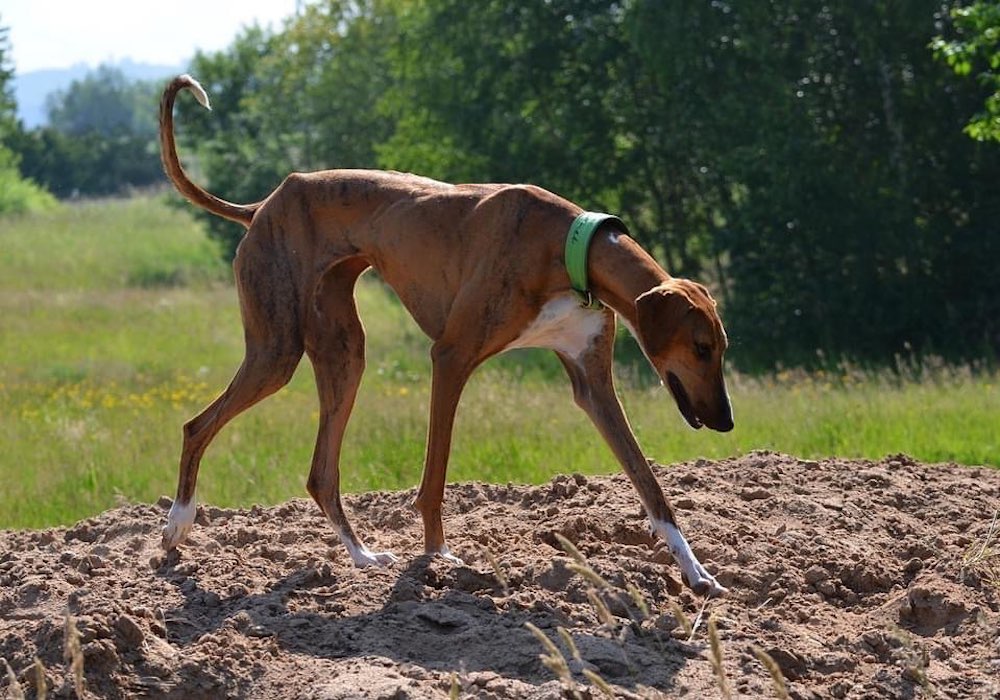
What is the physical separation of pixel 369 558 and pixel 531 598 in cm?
98

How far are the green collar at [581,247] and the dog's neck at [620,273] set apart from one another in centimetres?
3

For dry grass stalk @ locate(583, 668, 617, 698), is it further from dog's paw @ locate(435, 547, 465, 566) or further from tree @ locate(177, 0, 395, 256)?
tree @ locate(177, 0, 395, 256)

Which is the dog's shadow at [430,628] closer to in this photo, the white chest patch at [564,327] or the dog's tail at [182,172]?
the white chest patch at [564,327]

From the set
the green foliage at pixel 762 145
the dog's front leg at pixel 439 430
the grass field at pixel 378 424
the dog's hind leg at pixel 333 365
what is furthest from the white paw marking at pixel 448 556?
the green foliage at pixel 762 145

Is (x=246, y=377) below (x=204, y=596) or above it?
above

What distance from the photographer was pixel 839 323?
20.0 meters

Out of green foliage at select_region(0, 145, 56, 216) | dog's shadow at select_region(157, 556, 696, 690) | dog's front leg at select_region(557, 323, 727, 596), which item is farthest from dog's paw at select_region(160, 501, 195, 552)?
green foliage at select_region(0, 145, 56, 216)

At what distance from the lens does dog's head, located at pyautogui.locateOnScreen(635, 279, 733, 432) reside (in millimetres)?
5648

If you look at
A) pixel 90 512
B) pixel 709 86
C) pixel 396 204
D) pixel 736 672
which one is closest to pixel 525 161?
pixel 709 86

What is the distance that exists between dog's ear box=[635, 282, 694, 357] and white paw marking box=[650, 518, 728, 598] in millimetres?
930

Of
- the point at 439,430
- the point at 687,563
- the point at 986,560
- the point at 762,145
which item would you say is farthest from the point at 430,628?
the point at 762,145

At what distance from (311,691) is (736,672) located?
1.51m

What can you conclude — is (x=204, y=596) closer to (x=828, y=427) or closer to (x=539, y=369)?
(x=828, y=427)

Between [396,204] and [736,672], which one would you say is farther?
[396,204]
